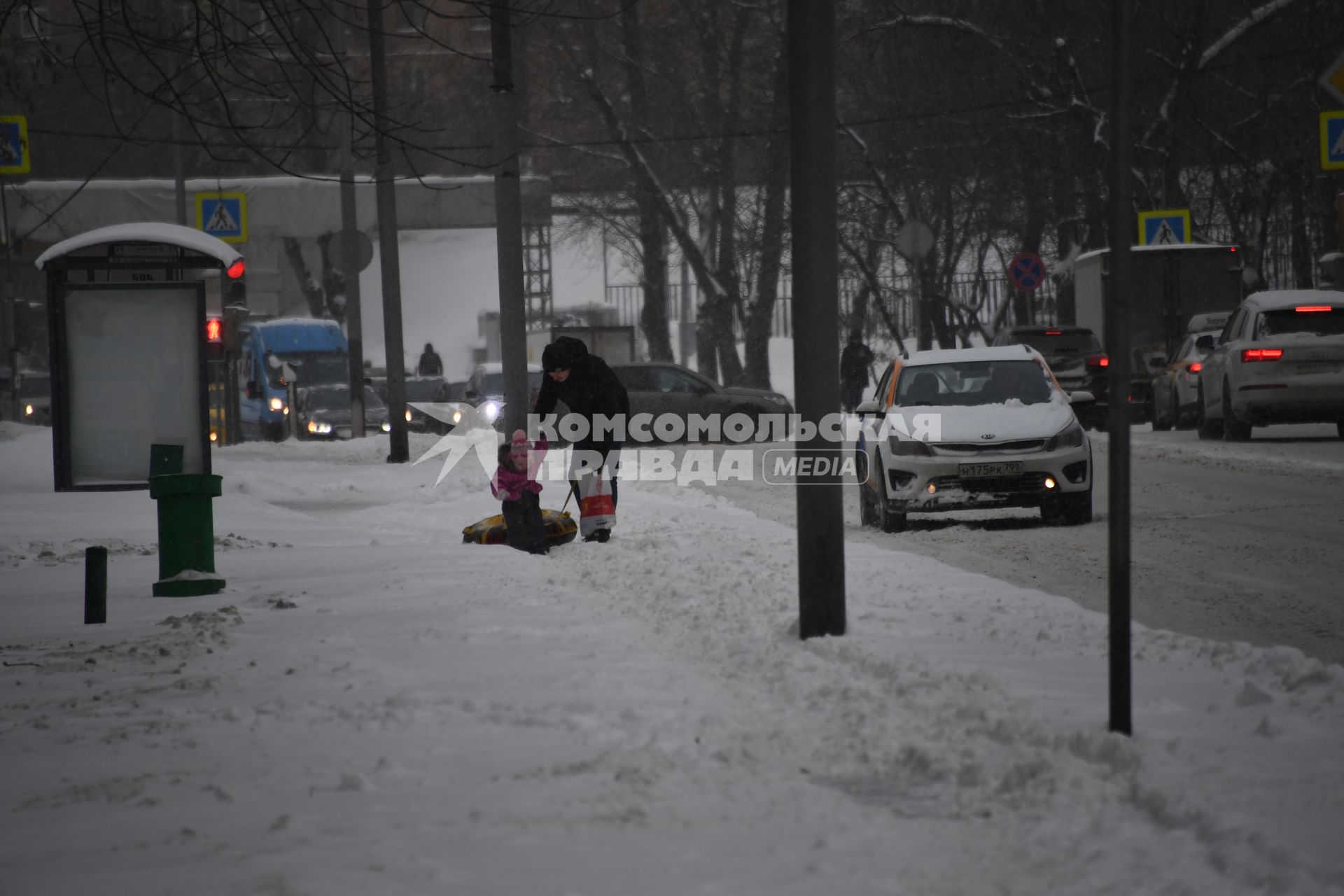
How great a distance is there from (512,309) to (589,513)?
449 centimetres

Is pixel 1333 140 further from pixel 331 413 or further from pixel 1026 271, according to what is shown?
pixel 331 413

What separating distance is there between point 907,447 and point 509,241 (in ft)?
16.3

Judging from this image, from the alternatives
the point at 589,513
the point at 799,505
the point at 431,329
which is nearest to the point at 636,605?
the point at 799,505

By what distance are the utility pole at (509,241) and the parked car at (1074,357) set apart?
14005 mm

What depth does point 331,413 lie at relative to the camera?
3569 cm

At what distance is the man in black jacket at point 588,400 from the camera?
1238 centimetres

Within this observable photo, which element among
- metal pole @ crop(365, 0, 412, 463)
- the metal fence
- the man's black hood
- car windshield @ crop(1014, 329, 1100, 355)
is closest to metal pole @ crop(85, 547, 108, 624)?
the man's black hood

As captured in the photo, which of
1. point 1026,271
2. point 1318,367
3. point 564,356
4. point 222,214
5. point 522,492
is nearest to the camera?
point 522,492

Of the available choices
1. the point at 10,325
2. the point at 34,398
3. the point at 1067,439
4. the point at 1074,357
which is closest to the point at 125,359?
the point at 1067,439

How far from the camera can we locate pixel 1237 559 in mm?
10859

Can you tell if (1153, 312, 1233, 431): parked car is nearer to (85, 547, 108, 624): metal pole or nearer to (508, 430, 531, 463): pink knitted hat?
(508, 430, 531, 463): pink knitted hat

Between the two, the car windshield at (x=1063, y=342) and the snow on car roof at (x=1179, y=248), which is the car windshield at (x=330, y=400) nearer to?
the car windshield at (x=1063, y=342)

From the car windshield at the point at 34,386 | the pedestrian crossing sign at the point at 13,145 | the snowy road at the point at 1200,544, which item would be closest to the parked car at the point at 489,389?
the pedestrian crossing sign at the point at 13,145

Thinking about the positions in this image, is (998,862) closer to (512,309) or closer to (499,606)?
(499,606)
